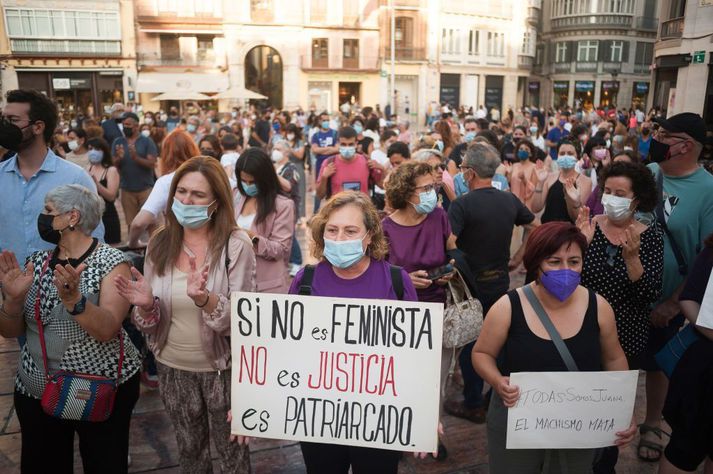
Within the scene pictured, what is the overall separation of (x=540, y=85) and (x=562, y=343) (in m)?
51.5

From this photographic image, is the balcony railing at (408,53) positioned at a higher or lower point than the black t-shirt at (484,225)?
higher

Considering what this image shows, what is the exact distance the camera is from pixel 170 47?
37.6m

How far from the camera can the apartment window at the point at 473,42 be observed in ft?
143

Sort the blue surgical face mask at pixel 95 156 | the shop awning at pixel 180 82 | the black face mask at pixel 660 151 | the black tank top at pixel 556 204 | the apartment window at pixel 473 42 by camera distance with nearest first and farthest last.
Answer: the black face mask at pixel 660 151
the black tank top at pixel 556 204
the blue surgical face mask at pixel 95 156
the shop awning at pixel 180 82
the apartment window at pixel 473 42

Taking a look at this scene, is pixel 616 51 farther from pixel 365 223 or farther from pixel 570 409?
pixel 570 409

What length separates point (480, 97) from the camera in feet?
146

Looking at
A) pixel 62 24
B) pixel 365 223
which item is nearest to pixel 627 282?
pixel 365 223

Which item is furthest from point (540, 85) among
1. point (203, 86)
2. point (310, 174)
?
point (310, 174)

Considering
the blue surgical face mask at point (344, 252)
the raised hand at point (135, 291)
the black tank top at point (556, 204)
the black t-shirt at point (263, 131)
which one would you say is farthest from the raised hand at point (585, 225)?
the black t-shirt at point (263, 131)

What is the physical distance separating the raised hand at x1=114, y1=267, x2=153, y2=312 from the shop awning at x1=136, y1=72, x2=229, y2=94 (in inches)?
1252

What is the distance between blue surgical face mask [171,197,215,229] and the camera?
9.69 feet

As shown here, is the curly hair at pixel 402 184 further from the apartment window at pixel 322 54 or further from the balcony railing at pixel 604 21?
the balcony railing at pixel 604 21

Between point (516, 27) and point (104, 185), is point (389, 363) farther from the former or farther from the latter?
point (516, 27)

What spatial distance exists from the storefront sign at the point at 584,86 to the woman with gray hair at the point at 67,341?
49.0m
